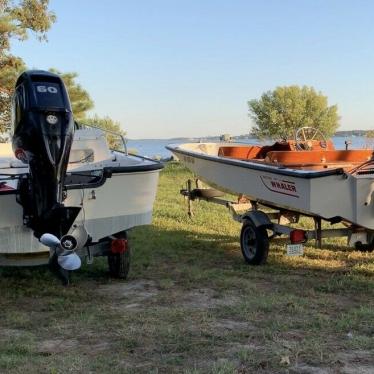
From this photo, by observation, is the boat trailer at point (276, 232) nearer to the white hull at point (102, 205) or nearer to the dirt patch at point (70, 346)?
the white hull at point (102, 205)

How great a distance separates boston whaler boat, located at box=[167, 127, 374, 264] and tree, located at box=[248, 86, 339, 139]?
30.8 meters

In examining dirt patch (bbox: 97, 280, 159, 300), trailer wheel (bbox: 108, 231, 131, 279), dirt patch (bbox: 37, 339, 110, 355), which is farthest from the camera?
trailer wheel (bbox: 108, 231, 131, 279)

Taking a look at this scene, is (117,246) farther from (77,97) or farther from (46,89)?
(77,97)

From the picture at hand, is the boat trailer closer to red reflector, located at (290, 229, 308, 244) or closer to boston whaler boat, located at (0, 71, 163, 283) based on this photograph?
red reflector, located at (290, 229, 308, 244)

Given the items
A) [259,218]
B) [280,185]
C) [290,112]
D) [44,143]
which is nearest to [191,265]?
[259,218]

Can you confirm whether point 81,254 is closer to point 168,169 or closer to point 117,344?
point 117,344

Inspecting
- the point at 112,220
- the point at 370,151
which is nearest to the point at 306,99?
the point at 370,151

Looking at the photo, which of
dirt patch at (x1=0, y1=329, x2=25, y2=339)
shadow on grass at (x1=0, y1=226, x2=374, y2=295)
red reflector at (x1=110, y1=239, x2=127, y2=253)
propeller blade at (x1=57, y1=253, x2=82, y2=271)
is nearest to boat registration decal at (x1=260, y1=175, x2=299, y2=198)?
shadow on grass at (x1=0, y1=226, x2=374, y2=295)

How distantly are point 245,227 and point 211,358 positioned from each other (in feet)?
11.2

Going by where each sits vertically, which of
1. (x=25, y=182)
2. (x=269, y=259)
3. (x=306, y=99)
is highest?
(x=306, y=99)

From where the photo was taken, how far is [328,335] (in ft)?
13.2

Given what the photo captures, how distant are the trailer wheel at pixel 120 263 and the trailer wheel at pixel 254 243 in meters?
1.58

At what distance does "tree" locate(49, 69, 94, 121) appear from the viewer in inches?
754

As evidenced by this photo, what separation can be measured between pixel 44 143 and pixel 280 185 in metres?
2.93
